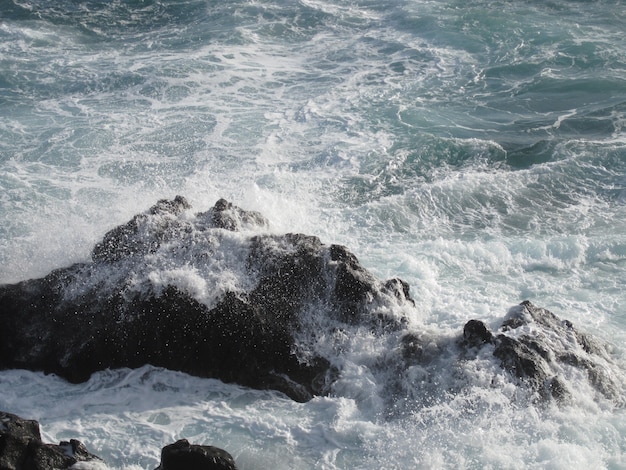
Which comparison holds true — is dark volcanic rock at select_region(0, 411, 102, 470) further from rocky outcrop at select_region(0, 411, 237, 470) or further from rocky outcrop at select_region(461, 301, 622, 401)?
rocky outcrop at select_region(461, 301, 622, 401)

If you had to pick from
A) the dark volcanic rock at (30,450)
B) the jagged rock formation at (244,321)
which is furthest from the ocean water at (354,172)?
the dark volcanic rock at (30,450)

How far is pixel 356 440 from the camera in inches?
288

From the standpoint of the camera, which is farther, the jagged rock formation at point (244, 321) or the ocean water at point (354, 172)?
the jagged rock formation at point (244, 321)

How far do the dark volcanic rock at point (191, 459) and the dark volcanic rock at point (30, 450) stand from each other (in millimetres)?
841

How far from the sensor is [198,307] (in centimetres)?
833

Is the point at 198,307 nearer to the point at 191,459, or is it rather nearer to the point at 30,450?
the point at 191,459

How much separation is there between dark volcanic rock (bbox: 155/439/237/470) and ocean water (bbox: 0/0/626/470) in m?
0.61

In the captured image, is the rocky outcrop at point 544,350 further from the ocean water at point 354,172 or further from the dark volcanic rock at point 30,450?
the dark volcanic rock at point 30,450

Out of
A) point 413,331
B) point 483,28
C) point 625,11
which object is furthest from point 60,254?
point 625,11

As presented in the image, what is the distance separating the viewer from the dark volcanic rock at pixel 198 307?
8.16 m

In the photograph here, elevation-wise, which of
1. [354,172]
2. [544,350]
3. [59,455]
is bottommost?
[354,172]

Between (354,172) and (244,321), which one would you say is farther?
(354,172)

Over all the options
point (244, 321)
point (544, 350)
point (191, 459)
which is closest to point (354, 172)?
point (244, 321)

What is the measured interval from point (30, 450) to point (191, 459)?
1.56 meters
